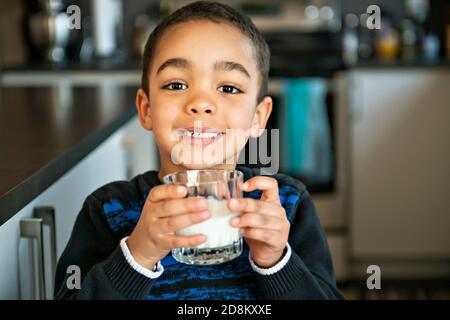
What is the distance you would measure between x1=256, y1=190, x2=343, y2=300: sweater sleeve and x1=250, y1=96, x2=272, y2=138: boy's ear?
0.37 ft

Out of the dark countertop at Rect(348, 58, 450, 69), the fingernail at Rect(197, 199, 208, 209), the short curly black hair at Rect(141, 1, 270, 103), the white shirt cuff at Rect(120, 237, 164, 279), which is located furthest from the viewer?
the dark countertop at Rect(348, 58, 450, 69)

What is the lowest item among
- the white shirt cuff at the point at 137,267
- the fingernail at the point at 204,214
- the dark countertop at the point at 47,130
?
the white shirt cuff at the point at 137,267

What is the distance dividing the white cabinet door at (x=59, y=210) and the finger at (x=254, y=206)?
1.19ft

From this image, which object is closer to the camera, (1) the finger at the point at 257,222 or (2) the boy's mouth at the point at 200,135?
(1) the finger at the point at 257,222

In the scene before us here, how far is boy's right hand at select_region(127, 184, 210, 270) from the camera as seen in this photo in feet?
2.77

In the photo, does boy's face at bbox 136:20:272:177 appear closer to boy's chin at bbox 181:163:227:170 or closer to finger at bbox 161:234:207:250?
boy's chin at bbox 181:163:227:170

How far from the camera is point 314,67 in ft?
10.4

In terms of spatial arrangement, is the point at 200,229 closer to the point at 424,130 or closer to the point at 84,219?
the point at 84,219

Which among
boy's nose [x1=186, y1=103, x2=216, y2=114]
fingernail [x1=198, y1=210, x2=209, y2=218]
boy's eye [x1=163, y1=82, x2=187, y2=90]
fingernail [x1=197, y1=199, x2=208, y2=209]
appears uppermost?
boy's eye [x1=163, y1=82, x2=187, y2=90]

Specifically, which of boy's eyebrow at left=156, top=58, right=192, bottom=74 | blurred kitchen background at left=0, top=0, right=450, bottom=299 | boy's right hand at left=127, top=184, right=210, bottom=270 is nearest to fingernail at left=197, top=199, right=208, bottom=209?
boy's right hand at left=127, top=184, right=210, bottom=270

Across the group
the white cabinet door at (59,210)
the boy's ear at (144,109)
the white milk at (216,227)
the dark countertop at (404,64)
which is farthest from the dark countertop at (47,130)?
the dark countertop at (404,64)

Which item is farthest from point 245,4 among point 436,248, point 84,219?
point 84,219

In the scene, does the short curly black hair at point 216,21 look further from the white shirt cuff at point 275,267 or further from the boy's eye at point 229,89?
the white shirt cuff at point 275,267

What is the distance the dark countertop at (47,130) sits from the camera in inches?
43.8
